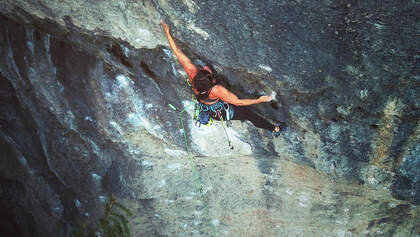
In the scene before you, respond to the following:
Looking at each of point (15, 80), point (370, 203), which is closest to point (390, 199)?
point (370, 203)

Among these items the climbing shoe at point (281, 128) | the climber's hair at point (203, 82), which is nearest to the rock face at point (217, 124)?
the climbing shoe at point (281, 128)

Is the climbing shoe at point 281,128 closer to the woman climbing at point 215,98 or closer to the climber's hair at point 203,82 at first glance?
the woman climbing at point 215,98

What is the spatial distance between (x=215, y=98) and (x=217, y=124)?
1.76 feet

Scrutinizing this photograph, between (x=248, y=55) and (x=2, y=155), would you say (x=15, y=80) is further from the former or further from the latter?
(x=248, y=55)

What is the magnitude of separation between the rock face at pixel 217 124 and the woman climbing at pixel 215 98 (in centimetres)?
11

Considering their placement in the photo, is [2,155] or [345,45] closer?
[345,45]

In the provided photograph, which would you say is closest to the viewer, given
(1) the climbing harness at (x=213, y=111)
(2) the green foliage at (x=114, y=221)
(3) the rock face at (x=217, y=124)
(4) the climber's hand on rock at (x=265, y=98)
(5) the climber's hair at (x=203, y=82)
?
(3) the rock face at (x=217, y=124)

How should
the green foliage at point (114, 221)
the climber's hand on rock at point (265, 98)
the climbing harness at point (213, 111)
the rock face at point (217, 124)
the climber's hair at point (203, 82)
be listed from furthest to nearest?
the green foliage at point (114, 221), the climbing harness at point (213, 111), the climber's hand on rock at point (265, 98), the climber's hair at point (203, 82), the rock face at point (217, 124)

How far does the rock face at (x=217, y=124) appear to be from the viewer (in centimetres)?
262

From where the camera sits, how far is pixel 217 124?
3748 millimetres

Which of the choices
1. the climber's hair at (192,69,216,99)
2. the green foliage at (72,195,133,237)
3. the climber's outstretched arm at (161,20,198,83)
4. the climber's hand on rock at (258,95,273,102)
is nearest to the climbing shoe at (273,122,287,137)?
the climber's hand on rock at (258,95,273,102)

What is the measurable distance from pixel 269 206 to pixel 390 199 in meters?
1.63

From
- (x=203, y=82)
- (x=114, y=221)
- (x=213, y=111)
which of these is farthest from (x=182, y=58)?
(x=114, y=221)

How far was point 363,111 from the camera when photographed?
2.91 m
